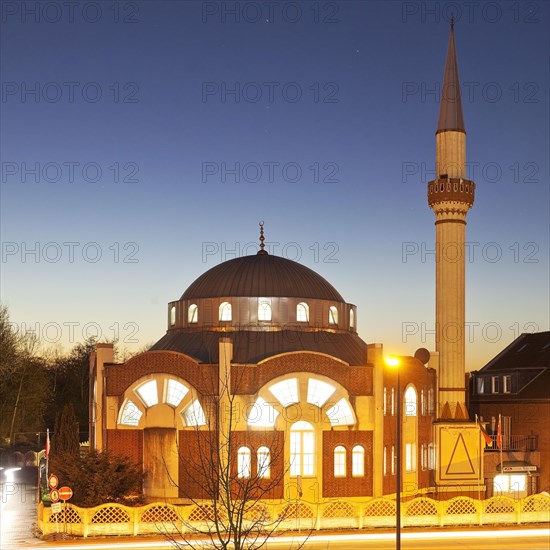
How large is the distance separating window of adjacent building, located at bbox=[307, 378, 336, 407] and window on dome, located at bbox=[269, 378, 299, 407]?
802 millimetres

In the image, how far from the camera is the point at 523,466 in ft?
217

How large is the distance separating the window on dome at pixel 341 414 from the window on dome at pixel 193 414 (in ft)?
23.5

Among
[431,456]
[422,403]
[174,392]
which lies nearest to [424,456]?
[431,456]

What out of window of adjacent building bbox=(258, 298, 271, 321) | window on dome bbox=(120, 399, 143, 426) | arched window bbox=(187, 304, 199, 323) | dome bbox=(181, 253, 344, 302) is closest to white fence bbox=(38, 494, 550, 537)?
window on dome bbox=(120, 399, 143, 426)

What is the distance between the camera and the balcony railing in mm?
69000

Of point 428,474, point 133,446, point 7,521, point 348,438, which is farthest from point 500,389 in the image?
point 7,521

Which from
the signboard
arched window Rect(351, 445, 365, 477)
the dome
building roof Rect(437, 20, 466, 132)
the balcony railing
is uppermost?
building roof Rect(437, 20, 466, 132)

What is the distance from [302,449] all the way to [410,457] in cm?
882

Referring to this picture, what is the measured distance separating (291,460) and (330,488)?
8.94 ft

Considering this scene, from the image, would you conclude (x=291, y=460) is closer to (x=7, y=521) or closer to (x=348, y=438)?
(x=348, y=438)

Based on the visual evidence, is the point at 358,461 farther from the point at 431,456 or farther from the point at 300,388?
the point at 431,456

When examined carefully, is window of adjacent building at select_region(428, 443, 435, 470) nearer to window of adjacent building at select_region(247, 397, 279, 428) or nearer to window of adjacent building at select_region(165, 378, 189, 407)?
window of adjacent building at select_region(247, 397, 279, 428)

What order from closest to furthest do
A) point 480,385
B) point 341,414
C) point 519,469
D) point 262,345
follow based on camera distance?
point 341,414, point 262,345, point 519,469, point 480,385

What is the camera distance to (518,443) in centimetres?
7050
